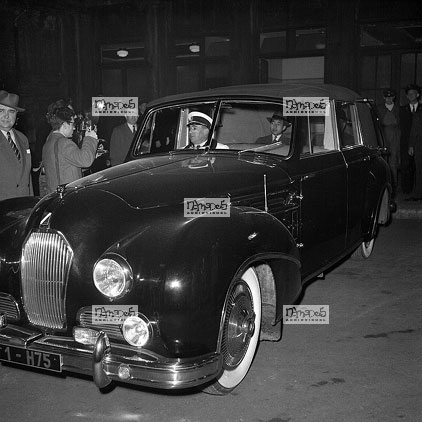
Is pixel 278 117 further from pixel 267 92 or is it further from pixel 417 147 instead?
pixel 417 147

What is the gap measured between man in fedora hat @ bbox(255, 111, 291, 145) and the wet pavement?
5.02 ft

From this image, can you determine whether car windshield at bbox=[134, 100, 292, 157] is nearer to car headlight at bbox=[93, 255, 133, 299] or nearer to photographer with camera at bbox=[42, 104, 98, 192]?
photographer with camera at bbox=[42, 104, 98, 192]

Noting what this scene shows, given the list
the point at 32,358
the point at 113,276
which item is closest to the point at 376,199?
the point at 113,276

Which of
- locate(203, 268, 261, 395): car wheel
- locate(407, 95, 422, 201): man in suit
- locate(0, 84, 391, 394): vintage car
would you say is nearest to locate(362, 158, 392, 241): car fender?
locate(0, 84, 391, 394): vintage car

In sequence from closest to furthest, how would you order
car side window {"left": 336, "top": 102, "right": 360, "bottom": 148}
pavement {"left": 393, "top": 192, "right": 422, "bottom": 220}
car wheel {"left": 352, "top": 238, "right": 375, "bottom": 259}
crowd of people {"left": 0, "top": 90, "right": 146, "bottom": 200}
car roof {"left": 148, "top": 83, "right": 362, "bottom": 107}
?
car roof {"left": 148, "top": 83, "right": 362, "bottom": 107}
crowd of people {"left": 0, "top": 90, "right": 146, "bottom": 200}
car side window {"left": 336, "top": 102, "right": 360, "bottom": 148}
car wheel {"left": 352, "top": 238, "right": 375, "bottom": 259}
pavement {"left": 393, "top": 192, "right": 422, "bottom": 220}

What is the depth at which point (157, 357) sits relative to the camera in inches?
118

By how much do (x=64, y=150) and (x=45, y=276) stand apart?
7.85ft

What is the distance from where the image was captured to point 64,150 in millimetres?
5465

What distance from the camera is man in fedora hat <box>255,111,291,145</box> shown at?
470 cm

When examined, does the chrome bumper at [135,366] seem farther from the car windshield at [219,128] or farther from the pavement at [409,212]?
the pavement at [409,212]

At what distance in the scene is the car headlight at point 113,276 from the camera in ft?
9.99

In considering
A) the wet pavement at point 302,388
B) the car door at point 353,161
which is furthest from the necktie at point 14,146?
the car door at point 353,161

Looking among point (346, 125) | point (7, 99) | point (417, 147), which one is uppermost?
point (7, 99)

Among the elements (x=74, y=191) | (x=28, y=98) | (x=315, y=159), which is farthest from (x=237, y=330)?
(x=28, y=98)
